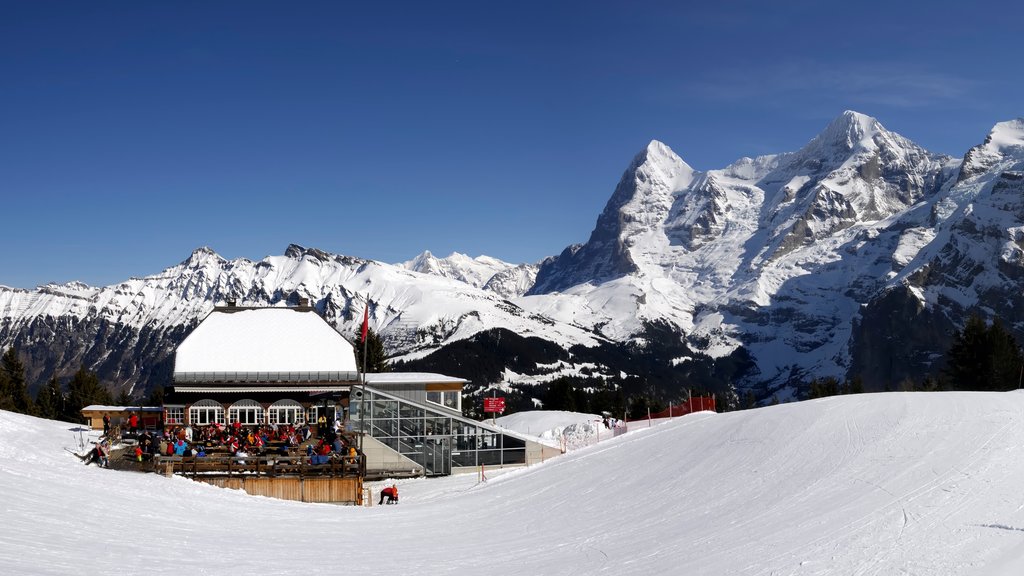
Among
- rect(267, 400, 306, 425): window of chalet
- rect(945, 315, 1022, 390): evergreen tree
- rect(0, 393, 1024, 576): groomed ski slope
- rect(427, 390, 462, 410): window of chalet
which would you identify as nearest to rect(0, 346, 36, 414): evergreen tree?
rect(267, 400, 306, 425): window of chalet

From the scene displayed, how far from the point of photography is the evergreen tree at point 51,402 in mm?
82875

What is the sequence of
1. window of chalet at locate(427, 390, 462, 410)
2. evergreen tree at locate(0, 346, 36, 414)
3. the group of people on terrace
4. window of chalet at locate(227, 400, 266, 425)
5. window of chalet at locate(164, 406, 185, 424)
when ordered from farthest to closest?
evergreen tree at locate(0, 346, 36, 414), window of chalet at locate(427, 390, 462, 410), window of chalet at locate(227, 400, 266, 425), window of chalet at locate(164, 406, 185, 424), the group of people on terrace

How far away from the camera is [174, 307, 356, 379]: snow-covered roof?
55.2m

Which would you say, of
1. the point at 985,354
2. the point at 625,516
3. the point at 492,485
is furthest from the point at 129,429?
the point at 985,354

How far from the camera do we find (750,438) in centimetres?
3005

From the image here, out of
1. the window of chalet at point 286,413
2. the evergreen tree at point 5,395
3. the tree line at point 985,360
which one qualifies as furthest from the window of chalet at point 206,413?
the tree line at point 985,360

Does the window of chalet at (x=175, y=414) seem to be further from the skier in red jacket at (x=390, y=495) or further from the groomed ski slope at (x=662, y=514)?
the skier in red jacket at (x=390, y=495)

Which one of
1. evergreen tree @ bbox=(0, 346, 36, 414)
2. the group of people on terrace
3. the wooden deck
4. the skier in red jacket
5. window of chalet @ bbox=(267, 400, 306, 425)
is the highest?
evergreen tree @ bbox=(0, 346, 36, 414)

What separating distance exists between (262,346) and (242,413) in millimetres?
5594

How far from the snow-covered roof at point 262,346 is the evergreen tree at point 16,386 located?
2831 cm

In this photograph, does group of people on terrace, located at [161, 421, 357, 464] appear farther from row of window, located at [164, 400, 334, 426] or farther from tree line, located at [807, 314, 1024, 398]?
tree line, located at [807, 314, 1024, 398]

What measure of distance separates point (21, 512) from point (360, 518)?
11.7 metres

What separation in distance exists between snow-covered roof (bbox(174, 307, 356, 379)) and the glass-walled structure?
249 inches

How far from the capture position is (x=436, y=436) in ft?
169
